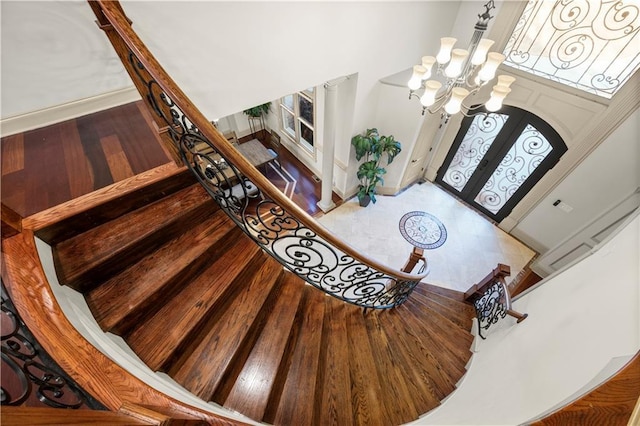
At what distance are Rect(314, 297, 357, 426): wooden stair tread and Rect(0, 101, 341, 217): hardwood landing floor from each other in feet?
5.97

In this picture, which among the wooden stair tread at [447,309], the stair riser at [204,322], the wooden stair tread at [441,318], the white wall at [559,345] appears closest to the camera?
the white wall at [559,345]

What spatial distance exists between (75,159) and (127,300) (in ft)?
3.52

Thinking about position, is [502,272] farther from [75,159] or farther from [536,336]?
[75,159]

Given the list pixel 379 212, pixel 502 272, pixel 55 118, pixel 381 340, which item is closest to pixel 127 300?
pixel 55 118

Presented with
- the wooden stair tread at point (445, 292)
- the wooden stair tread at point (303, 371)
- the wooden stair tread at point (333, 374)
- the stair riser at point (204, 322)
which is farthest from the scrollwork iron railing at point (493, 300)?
the stair riser at point (204, 322)

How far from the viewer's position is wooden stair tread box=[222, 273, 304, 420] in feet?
4.78

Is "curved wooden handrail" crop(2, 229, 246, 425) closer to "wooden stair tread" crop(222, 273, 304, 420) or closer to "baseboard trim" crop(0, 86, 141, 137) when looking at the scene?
"wooden stair tread" crop(222, 273, 304, 420)

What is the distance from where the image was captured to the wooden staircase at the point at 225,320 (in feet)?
4.30

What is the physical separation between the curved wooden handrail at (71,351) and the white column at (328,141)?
3205mm

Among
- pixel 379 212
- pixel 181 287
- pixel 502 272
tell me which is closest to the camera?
pixel 181 287

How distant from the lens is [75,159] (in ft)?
5.44

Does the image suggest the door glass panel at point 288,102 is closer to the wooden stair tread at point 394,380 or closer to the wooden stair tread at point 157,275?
the wooden stair tread at point 157,275

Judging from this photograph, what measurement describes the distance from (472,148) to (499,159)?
48 cm

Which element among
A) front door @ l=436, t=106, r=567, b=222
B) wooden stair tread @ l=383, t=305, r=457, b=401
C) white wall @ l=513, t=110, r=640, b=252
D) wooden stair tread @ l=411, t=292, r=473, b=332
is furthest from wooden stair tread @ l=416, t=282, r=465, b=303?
front door @ l=436, t=106, r=567, b=222
